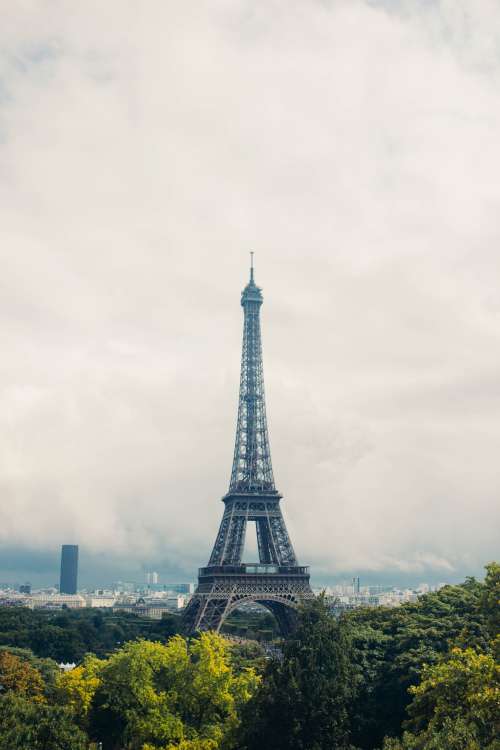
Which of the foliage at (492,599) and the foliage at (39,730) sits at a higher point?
the foliage at (492,599)

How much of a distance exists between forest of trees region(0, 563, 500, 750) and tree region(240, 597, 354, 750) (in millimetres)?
60

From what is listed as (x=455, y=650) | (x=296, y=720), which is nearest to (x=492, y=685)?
(x=455, y=650)

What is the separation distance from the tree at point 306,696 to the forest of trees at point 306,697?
0.06 metres

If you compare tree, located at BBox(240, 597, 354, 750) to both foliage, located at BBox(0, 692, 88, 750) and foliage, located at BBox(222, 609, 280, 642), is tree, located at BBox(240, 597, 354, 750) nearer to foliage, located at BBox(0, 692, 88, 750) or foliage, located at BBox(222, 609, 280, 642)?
foliage, located at BBox(0, 692, 88, 750)

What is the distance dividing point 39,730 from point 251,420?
7894cm

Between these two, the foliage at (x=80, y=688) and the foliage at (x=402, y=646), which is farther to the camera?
the foliage at (x=80, y=688)

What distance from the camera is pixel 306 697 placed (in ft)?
141

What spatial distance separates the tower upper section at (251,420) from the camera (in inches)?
4606

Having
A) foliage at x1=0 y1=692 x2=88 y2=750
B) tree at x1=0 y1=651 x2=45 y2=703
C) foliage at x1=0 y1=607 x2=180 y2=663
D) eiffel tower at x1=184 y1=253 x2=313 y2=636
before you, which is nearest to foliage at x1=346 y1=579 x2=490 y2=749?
foliage at x1=0 y1=692 x2=88 y2=750

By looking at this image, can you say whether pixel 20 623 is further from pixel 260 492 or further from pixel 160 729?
pixel 160 729

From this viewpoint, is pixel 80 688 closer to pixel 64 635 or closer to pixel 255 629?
pixel 64 635

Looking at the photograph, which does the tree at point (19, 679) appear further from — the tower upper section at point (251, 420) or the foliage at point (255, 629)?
the foliage at point (255, 629)

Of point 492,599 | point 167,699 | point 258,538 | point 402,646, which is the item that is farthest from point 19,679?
point 258,538

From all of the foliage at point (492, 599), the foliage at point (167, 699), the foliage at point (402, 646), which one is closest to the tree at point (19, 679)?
the foliage at point (167, 699)
